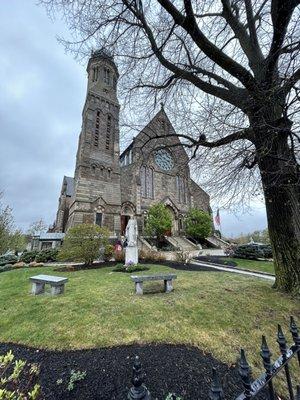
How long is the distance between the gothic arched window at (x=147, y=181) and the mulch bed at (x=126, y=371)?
78.4 feet

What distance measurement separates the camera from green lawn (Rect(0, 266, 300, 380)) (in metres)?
3.54

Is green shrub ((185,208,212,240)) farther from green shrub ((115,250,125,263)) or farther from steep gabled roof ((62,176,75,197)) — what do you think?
steep gabled roof ((62,176,75,197))

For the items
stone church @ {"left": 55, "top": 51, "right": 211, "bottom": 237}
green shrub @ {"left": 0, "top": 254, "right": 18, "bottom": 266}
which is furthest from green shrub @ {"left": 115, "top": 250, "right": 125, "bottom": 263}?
stone church @ {"left": 55, "top": 51, "right": 211, "bottom": 237}

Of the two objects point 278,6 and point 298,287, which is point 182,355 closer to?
point 298,287

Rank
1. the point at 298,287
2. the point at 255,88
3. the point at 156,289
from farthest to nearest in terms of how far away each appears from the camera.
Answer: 1. the point at 156,289
2. the point at 298,287
3. the point at 255,88

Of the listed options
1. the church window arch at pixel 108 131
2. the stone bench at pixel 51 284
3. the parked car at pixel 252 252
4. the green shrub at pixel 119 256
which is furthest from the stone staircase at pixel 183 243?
the stone bench at pixel 51 284

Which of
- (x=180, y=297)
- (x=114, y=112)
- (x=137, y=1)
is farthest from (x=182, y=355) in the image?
(x=114, y=112)

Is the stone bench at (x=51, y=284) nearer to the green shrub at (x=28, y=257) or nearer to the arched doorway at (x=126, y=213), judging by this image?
the green shrub at (x=28, y=257)

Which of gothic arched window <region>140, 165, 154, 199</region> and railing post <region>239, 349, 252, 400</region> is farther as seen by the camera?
gothic arched window <region>140, 165, 154, 199</region>

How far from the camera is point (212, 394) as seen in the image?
1.33 m

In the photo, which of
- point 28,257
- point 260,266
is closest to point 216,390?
point 260,266

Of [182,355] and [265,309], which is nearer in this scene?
[182,355]

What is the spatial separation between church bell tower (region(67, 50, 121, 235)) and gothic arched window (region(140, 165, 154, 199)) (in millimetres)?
3781

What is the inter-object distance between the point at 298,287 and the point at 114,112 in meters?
26.9
